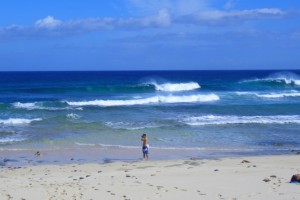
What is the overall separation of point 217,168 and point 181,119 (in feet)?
42.5

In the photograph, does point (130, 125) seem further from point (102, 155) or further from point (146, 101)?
point (146, 101)

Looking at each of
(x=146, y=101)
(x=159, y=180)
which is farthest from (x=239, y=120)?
(x=159, y=180)

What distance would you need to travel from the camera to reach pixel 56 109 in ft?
101

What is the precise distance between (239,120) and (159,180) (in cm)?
1484

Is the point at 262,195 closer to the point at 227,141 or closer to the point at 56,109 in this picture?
the point at 227,141

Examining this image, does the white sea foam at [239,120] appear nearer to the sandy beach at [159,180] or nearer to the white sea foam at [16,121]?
the white sea foam at [16,121]

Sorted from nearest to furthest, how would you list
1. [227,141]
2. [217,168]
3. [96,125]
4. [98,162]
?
1. [217,168]
2. [98,162]
3. [227,141]
4. [96,125]

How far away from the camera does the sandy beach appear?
9.49 metres

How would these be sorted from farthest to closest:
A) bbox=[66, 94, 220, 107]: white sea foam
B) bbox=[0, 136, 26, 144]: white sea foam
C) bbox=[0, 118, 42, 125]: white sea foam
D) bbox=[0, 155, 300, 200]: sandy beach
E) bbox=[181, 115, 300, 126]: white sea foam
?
bbox=[66, 94, 220, 107]: white sea foam
bbox=[0, 118, 42, 125]: white sea foam
bbox=[181, 115, 300, 126]: white sea foam
bbox=[0, 136, 26, 144]: white sea foam
bbox=[0, 155, 300, 200]: sandy beach

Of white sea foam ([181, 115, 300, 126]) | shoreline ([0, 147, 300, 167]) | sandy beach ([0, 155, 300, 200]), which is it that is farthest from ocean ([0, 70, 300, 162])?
sandy beach ([0, 155, 300, 200])

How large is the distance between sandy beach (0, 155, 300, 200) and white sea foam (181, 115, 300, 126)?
9.72 metres

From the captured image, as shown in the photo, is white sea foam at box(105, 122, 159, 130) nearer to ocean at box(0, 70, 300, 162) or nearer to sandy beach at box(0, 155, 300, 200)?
ocean at box(0, 70, 300, 162)

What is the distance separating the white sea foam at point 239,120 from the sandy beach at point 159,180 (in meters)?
9.72

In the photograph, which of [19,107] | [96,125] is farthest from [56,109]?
[96,125]
